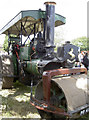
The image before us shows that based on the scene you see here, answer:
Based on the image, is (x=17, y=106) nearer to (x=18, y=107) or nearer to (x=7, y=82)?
(x=18, y=107)

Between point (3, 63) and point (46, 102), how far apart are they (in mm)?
2449

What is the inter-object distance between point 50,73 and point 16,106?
147 centimetres

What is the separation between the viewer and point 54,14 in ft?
A: 11.7

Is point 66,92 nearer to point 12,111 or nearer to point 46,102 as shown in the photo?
point 46,102

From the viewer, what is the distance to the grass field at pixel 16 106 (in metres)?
2.68

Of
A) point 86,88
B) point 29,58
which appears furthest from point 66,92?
point 29,58

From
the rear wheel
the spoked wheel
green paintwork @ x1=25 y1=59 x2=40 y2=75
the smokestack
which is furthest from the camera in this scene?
the rear wheel

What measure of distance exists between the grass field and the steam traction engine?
0.43m

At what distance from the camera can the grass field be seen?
2676 mm

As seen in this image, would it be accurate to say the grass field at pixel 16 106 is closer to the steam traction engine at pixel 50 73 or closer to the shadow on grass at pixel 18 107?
the shadow on grass at pixel 18 107

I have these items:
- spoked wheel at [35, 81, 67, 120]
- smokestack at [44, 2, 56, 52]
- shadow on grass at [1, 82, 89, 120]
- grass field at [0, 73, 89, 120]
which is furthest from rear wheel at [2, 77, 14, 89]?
spoked wheel at [35, 81, 67, 120]

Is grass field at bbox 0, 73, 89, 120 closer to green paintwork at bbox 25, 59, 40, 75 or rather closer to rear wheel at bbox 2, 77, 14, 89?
rear wheel at bbox 2, 77, 14, 89

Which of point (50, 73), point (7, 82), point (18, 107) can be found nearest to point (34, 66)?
point (18, 107)

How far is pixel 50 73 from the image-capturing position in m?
2.14
